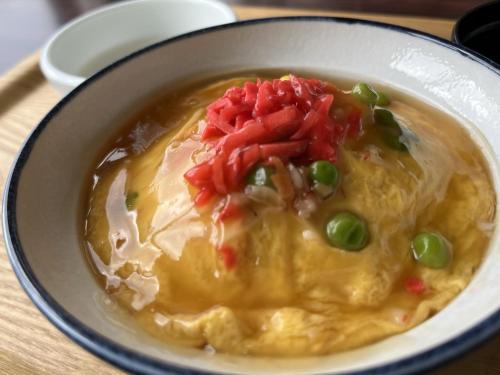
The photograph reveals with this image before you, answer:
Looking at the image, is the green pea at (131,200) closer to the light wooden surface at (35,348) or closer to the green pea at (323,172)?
the light wooden surface at (35,348)

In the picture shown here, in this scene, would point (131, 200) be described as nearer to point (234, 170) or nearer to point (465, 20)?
point (234, 170)

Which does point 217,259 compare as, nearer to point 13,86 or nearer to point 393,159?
point 393,159

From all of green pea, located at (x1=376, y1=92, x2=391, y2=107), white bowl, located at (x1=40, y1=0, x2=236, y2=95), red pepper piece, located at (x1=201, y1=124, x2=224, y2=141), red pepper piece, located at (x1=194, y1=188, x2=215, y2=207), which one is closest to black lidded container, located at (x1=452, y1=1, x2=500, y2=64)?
green pea, located at (x1=376, y1=92, x2=391, y2=107)

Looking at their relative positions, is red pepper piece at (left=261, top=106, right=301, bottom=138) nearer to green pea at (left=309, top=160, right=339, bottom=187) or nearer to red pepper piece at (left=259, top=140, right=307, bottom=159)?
red pepper piece at (left=259, top=140, right=307, bottom=159)

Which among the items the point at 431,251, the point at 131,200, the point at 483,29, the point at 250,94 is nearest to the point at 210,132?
the point at 250,94

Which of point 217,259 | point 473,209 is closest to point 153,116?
point 217,259

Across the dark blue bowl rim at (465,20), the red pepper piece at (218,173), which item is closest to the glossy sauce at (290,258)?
the red pepper piece at (218,173)

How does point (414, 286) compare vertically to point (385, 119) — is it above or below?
below
